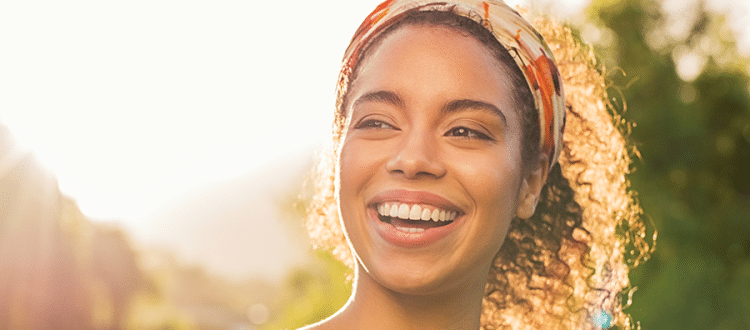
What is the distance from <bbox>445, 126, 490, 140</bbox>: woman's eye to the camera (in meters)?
2.80

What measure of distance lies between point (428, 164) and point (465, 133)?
237 millimetres

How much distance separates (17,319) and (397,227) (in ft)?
40.6

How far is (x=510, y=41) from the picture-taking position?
297 cm

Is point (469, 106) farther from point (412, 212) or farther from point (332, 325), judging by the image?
point (332, 325)

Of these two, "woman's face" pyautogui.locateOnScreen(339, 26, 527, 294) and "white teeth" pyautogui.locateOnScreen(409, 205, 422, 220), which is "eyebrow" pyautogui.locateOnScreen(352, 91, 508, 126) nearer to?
"woman's face" pyautogui.locateOnScreen(339, 26, 527, 294)

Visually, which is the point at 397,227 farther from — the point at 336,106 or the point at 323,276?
the point at 323,276

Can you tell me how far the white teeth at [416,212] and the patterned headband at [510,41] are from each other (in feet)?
2.24

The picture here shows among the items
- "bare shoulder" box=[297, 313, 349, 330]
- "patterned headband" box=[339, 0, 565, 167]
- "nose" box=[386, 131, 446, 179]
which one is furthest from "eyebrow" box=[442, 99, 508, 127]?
"bare shoulder" box=[297, 313, 349, 330]

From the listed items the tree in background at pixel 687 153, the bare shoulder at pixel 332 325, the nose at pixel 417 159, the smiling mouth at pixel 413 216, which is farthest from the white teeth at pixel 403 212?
the tree in background at pixel 687 153

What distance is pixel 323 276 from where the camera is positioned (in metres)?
21.0

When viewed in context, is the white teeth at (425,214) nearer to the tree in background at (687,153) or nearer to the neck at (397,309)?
the neck at (397,309)

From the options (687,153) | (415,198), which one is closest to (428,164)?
(415,198)

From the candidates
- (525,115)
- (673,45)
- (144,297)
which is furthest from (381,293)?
(673,45)

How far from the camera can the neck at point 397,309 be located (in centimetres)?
288
